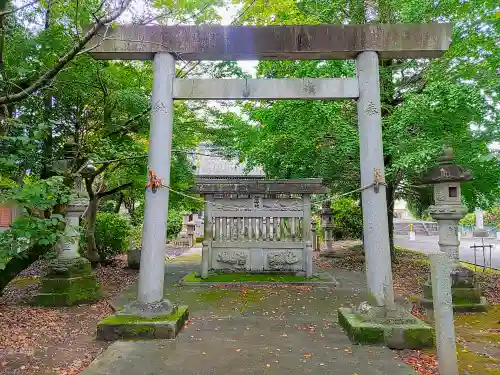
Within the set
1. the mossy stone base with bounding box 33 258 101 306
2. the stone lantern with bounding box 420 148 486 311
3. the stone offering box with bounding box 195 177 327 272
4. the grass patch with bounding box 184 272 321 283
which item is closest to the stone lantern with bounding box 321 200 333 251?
the stone offering box with bounding box 195 177 327 272

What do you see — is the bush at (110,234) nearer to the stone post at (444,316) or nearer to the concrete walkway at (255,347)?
the concrete walkway at (255,347)

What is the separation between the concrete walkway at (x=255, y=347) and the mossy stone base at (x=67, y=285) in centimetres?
76

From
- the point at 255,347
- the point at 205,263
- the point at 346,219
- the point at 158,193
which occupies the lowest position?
the point at 255,347

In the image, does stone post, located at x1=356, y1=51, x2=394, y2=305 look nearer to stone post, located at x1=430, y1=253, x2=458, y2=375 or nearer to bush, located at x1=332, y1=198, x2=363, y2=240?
stone post, located at x1=430, y1=253, x2=458, y2=375

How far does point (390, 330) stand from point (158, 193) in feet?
11.4

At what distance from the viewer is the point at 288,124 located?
8359 millimetres

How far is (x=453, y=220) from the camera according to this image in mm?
6492

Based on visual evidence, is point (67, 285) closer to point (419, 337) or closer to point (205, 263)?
point (205, 263)

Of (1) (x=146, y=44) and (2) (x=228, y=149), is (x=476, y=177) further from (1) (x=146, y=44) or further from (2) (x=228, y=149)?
(1) (x=146, y=44)

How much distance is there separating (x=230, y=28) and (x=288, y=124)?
373cm

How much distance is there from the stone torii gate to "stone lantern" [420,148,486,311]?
94.1 inches

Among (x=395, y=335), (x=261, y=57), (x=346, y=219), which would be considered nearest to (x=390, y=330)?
(x=395, y=335)

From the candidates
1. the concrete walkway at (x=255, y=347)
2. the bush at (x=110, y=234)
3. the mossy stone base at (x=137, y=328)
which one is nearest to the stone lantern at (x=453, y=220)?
the concrete walkway at (x=255, y=347)

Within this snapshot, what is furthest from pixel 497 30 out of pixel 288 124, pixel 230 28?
pixel 230 28
